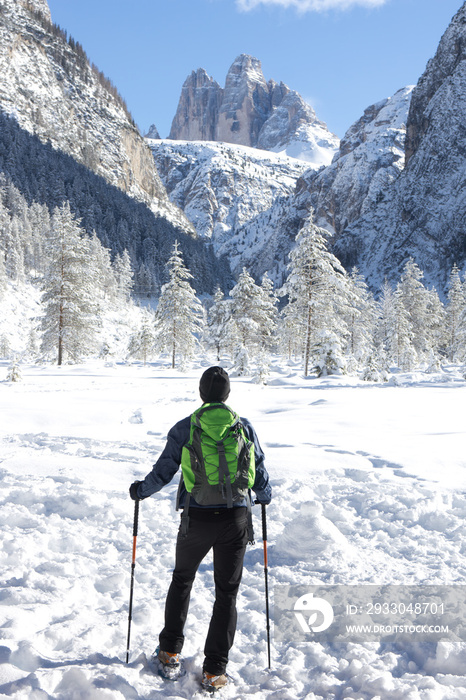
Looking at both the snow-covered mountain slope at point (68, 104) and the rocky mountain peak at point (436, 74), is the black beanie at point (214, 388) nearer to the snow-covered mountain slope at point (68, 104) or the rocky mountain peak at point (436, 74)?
the rocky mountain peak at point (436, 74)

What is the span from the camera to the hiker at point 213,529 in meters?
2.77

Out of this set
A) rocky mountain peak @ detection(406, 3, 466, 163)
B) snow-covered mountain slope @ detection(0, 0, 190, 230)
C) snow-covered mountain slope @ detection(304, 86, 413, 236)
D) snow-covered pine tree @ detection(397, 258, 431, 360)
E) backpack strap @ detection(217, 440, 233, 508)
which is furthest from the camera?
snow-covered mountain slope @ detection(304, 86, 413, 236)

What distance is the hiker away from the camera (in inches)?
109

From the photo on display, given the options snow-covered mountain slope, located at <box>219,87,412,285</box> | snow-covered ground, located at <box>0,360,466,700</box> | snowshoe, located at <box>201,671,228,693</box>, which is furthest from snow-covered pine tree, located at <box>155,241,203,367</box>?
snow-covered mountain slope, located at <box>219,87,412,285</box>

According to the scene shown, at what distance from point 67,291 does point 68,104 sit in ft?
498

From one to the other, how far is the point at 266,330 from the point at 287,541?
32.8m

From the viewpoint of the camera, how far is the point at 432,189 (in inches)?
3949

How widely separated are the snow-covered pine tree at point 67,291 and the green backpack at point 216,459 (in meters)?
27.2

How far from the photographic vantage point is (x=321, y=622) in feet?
11.7

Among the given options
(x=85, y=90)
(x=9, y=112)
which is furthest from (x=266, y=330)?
(x=85, y=90)

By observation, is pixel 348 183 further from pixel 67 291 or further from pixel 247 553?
pixel 247 553

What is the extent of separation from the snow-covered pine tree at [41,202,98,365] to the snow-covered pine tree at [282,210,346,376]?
1396 centimetres

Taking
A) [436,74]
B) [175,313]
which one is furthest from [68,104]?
[175,313]

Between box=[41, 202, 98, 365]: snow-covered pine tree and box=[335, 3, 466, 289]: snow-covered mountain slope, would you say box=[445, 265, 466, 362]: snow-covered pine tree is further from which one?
box=[335, 3, 466, 289]: snow-covered mountain slope
